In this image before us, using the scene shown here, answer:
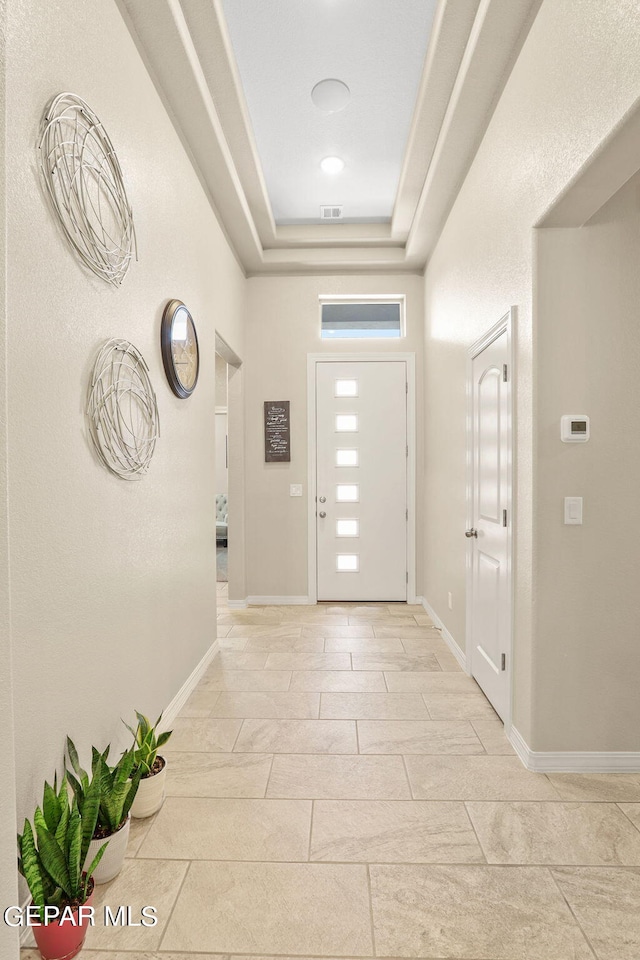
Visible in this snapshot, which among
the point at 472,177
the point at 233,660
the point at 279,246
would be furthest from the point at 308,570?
the point at 472,177

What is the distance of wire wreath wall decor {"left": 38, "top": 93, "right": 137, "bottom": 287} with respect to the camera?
59.8 inches

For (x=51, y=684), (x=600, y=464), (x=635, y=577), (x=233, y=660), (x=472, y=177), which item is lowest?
(x=233, y=660)

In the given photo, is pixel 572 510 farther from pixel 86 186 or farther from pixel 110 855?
pixel 86 186

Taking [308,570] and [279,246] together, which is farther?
[308,570]

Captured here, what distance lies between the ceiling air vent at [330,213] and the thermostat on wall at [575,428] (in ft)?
9.31

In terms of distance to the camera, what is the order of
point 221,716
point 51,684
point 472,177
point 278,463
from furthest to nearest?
point 278,463 < point 472,177 < point 221,716 < point 51,684

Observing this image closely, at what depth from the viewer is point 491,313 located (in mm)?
2703

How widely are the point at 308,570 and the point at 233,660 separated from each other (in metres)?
1.48

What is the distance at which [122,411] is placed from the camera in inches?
78.4

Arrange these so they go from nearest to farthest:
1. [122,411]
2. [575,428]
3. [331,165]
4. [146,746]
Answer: [146,746] → [122,411] → [575,428] → [331,165]

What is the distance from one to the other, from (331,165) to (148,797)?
12.1ft

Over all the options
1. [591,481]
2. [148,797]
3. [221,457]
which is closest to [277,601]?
[148,797]

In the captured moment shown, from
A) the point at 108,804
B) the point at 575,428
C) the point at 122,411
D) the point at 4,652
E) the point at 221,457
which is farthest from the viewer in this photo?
the point at 221,457

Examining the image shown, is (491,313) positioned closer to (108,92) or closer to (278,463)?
(108,92)
